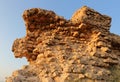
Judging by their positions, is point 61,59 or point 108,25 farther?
point 108,25

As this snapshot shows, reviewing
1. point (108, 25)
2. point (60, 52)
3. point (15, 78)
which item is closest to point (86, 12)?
point (108, 25)

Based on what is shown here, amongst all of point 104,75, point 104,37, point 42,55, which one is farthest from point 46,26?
point 104,75

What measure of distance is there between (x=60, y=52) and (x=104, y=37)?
89.5 inches

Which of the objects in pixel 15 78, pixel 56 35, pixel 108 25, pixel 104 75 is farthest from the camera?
pixel 108 25

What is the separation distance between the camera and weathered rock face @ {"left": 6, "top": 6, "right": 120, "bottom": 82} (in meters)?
10.0

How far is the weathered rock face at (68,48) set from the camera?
1003 cm

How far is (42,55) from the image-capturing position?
Result: 10.7m

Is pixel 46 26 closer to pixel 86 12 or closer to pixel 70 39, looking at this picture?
pixel 70 39

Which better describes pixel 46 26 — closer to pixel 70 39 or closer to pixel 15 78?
pixel 70 39

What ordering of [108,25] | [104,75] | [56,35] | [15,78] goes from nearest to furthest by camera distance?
[15,78], [104,75], [56,35], [108,25]

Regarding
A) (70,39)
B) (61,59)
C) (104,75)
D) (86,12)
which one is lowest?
(104,75)

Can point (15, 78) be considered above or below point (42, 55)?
below

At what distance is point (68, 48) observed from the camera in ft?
35.8

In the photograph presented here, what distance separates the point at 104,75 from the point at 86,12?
3144 millimetres
